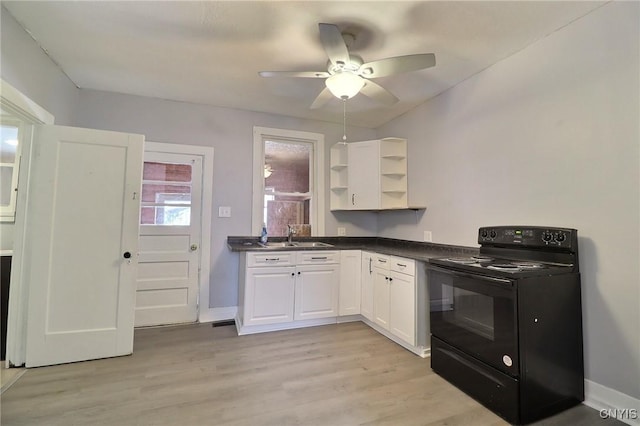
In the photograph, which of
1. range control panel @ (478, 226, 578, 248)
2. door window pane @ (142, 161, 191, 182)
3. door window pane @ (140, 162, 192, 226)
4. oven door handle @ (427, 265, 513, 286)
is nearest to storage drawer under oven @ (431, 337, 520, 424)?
oven door handle @ (427, 265, 513, 286)

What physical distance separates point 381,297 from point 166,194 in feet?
8.68

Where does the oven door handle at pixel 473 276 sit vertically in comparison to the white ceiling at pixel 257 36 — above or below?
below

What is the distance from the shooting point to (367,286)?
3.31 metres

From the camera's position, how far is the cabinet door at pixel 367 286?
3236mm

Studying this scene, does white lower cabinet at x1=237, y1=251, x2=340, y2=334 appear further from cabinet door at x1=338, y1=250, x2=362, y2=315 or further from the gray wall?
the gray wall

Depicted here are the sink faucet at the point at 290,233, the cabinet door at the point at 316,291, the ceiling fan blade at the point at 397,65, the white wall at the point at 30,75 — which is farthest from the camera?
the sink faucet at the point at 290,233

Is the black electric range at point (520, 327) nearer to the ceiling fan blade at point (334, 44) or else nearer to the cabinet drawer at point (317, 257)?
the cabinet drawer at point (317, 257)

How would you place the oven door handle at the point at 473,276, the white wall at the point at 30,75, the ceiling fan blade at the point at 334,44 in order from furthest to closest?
the white wall at the point at 30,75 < the oven door handle at the point at 473,276 < the ceiling fan blade at the point at 334,44

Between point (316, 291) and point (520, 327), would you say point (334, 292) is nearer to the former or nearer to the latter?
point (316, 291)

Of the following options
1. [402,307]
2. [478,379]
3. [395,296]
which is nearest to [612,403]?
[478,379]

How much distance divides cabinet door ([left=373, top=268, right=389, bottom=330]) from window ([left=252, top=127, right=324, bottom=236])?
1.13m

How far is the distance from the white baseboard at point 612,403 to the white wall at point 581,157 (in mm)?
39

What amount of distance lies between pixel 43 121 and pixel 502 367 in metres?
3.81

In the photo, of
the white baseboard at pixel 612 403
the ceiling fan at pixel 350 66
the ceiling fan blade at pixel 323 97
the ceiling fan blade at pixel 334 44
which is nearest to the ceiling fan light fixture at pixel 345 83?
the ceiling fan at pixel 350 66
